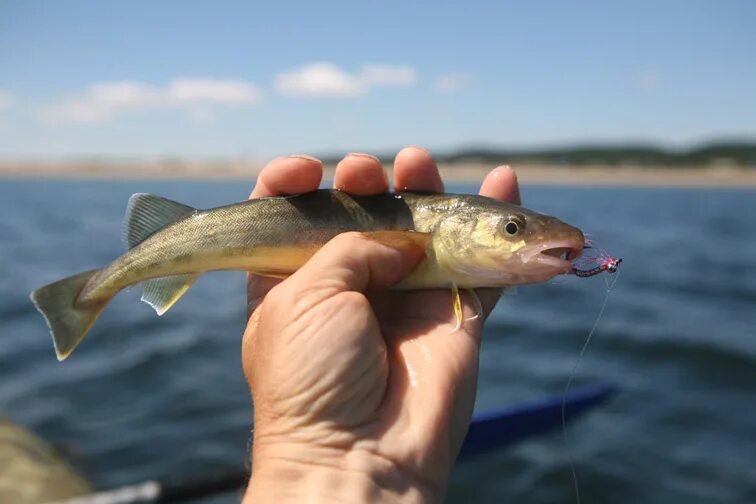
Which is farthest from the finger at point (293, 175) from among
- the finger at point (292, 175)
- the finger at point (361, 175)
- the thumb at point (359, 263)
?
the thumb at point (359, 263)

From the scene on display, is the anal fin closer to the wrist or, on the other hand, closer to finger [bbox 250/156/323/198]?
finger [bbox 250/156/323/198]

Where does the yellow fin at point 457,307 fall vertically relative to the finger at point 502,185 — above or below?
below

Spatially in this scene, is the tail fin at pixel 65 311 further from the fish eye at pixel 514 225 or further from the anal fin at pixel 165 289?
the fish eye at pixel 514 225

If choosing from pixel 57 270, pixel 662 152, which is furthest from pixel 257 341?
pixel 662 152

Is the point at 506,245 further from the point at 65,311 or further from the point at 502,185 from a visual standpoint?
the point at 65,311

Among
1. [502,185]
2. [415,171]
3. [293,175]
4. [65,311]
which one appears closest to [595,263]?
[502,185]
